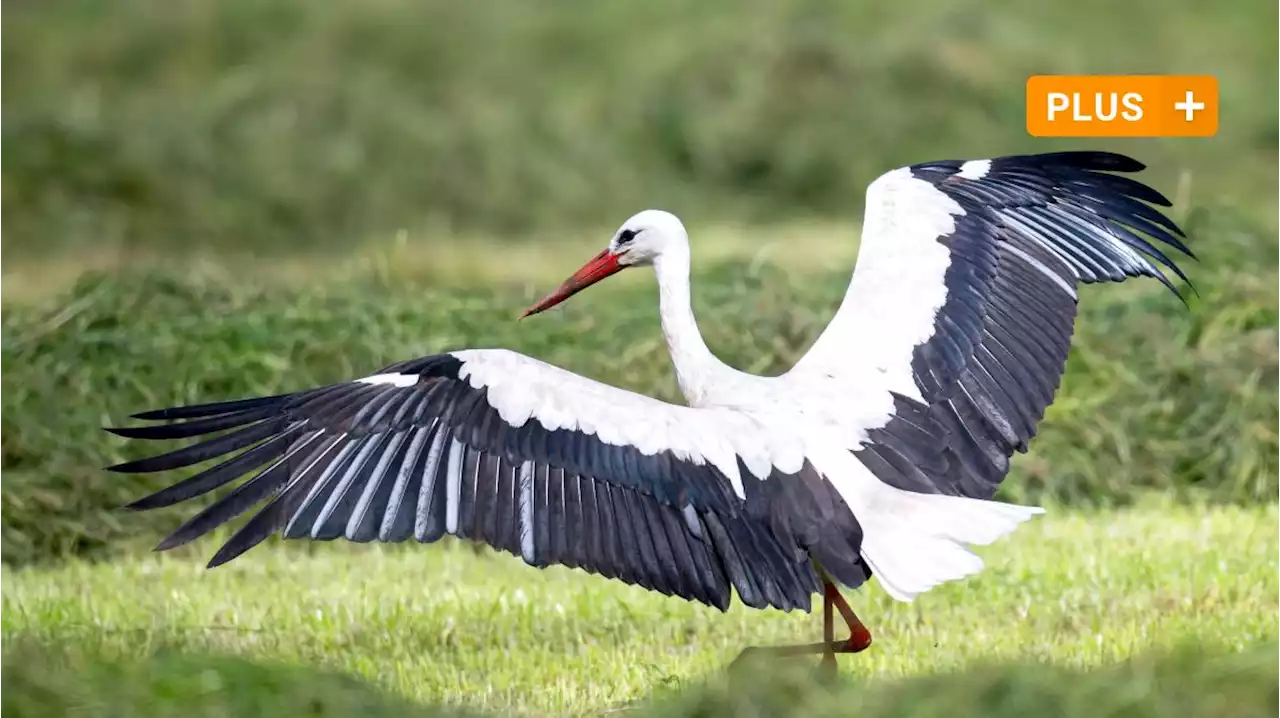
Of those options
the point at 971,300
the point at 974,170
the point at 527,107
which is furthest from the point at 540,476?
the point at 527,107


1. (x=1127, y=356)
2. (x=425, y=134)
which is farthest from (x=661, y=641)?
(x=425, y=134)

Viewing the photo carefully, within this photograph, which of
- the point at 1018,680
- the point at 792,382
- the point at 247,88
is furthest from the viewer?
the point at 247,88

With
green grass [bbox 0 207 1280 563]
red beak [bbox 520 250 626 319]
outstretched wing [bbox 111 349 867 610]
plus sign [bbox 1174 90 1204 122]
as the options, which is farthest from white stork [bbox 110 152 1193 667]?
plus sign [bbox 1174 90 1204 122]

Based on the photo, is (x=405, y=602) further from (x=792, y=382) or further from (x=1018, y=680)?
(x=1018, y=680)

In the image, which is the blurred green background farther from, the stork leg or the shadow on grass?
the stork leg

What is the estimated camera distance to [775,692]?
11.2 feet

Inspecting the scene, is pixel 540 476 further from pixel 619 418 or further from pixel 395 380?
pixel 395 380

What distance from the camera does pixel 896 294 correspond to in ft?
15.3

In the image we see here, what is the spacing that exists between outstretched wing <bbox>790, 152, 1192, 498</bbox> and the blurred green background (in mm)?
538

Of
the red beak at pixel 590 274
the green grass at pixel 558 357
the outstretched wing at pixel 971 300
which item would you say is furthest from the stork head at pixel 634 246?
the green grass at pixel 558 357

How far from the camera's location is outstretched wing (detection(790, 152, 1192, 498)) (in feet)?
14.5

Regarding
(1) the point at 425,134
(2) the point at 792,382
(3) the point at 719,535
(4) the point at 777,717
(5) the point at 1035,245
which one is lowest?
(4) the point at 777,717

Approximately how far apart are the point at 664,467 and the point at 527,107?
897 cm

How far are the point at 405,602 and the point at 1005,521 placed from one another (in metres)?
2.08
